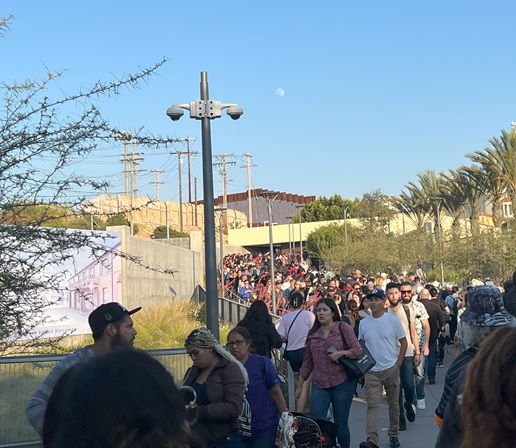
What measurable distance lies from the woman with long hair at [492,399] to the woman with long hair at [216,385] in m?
3.34

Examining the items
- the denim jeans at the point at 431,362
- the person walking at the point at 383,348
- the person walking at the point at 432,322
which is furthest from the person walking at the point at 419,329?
the denim jeans at the point at 431,362

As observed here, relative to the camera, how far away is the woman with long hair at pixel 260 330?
891cm

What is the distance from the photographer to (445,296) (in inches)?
872

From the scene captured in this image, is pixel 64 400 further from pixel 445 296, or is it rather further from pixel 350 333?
pixel 445 296

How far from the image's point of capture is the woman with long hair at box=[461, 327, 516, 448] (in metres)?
2.08

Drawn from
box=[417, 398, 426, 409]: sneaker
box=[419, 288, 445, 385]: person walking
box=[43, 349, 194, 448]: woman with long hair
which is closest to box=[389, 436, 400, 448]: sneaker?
box=[417, 398, 426, 409]: sneaker

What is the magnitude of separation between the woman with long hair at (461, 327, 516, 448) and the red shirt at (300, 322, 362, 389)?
6465mm

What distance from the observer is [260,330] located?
8930mm

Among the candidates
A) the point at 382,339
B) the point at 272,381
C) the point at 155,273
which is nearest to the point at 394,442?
the point at 382,339

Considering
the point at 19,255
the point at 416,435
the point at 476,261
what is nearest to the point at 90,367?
the point at 19,255

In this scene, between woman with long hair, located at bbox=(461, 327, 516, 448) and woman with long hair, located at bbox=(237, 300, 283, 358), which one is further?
woman with long hair, located at bbox=(237, 300, 283, 358)

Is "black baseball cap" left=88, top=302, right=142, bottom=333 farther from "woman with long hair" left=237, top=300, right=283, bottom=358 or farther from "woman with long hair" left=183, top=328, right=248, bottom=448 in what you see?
"woman with long hair" left=237, top=300, right=283, bottom=358

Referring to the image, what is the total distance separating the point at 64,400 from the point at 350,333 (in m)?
7.17

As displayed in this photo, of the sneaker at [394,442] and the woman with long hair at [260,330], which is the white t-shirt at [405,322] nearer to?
the sneaker at [394,442]
